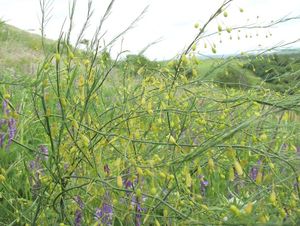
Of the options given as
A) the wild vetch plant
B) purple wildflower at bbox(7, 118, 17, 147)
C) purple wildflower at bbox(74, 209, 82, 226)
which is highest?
the wild vetch plant

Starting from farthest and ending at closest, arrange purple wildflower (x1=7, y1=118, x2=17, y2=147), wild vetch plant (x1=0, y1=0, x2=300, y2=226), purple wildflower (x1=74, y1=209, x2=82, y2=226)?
purple wildflower (x1=7, y1=118, x2=17, y2=147) → purple wildflower (x1=74, y1=209, x2=82, y2=226) → wild vetch plant (x1=0, y1=0, x2=300, y2=226)

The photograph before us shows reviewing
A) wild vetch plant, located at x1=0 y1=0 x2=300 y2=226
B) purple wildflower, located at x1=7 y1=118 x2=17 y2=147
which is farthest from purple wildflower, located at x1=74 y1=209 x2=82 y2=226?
purple wildflower, located at x1=7 y1=118 x2=17 y2=147

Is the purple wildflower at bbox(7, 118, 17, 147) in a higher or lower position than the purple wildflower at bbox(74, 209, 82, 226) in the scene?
higher

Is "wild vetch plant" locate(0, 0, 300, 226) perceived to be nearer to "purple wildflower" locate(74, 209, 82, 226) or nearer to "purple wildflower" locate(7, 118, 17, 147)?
"purple wildflower" locate(74, 209, 82, 226)

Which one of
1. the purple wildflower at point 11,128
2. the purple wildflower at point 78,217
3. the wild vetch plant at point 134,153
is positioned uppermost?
the wild vetch plant at point 134,153

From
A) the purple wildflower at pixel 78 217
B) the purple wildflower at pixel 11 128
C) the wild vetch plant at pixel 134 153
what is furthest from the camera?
the purple wildflower at pixel 11 128

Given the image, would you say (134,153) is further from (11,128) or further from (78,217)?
(11,128)

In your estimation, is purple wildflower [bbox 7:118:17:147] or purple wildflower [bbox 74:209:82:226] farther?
purple wildflower [bbox 7:118:17:147]

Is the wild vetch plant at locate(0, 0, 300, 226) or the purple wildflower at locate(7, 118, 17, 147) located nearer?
the wild vetch plant at locate(0, 0, 300, 226)

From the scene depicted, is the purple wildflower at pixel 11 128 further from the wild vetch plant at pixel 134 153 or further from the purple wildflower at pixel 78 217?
the purple wildflower at pixel 78 217

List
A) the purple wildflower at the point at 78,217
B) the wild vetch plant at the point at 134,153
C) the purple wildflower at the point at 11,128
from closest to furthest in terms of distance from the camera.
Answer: the wild vetch plant at the point at 134,153
the purple wildflower at the point at 78,217
the purple wildflower at the point at 11,128

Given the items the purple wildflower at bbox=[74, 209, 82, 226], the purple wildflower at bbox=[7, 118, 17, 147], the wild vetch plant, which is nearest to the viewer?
the wild vetch plant

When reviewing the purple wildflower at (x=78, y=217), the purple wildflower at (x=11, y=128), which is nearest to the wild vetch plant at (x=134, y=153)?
the purple wildflower at (x=78, y=217)

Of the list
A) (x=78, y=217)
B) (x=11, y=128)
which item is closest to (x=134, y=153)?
(x=78, y=217)
